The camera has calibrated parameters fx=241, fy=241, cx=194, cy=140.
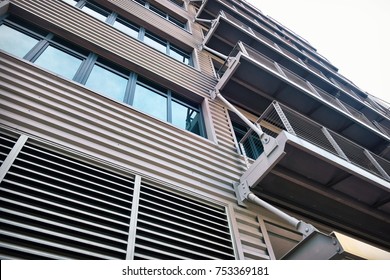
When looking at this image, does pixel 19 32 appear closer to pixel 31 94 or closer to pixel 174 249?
pixel 31 94

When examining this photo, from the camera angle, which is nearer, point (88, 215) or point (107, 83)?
point (88, 215)

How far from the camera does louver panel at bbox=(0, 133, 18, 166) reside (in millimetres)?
2906

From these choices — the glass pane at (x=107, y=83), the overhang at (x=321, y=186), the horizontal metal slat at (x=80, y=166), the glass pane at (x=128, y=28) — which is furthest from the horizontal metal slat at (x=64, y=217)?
the glass pane at (x=128, y=28)

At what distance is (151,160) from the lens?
4145 millimetres

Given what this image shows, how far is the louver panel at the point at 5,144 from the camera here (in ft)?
9.53

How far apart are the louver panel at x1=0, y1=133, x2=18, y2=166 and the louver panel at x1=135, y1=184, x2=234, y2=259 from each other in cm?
177

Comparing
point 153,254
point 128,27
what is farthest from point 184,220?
point 128,27

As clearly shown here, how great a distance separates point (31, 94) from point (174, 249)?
3.16 metres

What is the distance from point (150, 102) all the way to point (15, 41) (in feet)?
9.13

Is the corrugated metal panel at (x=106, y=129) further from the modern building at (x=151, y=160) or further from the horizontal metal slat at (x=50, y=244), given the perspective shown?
the horizontal metal slat at (x=50, y=244)

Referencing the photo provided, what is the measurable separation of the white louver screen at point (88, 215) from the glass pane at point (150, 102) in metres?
2.01

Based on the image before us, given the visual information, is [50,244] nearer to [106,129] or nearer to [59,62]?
[106,129]

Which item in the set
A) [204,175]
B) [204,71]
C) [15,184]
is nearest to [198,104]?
[204,71]
